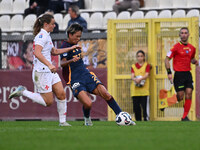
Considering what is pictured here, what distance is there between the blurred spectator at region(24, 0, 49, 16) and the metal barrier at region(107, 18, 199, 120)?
4.81m

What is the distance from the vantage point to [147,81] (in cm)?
1379

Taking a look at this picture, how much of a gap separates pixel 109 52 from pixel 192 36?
87.0 inches

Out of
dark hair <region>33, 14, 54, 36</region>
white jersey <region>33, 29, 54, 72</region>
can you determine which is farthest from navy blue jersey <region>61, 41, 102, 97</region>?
dark hair <region>33, 14, 54, 36</region>

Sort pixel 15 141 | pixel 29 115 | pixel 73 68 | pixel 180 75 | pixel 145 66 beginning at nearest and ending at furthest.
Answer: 1. pixel 15 141
2. pixel 73 68
3. pixel 180 75
4. pixel 145 66
5. pixel 29 115

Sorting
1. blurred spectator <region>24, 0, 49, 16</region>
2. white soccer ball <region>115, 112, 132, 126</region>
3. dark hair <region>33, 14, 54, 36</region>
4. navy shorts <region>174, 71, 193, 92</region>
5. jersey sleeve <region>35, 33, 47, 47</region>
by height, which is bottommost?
white soccer ball <region>115, 112, 132, 126</region>

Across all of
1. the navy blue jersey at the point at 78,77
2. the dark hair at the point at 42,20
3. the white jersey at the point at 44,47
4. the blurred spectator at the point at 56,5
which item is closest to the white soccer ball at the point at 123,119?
the navy blue jersey at the point at 78,77

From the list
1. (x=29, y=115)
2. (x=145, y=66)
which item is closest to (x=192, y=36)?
(x=145, y=66)

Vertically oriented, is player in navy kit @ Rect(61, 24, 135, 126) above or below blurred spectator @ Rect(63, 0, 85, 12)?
below

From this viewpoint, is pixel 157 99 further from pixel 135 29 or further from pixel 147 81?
pixel 135 29

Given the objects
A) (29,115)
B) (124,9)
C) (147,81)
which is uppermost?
(124,9)

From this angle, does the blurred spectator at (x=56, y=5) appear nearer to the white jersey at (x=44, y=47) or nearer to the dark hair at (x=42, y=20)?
the dark hair at (x=42, y=20)

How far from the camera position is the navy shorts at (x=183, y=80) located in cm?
1259

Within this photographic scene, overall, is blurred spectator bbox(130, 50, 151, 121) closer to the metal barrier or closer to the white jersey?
the metal barrier

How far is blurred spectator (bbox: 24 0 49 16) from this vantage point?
18533 mm
